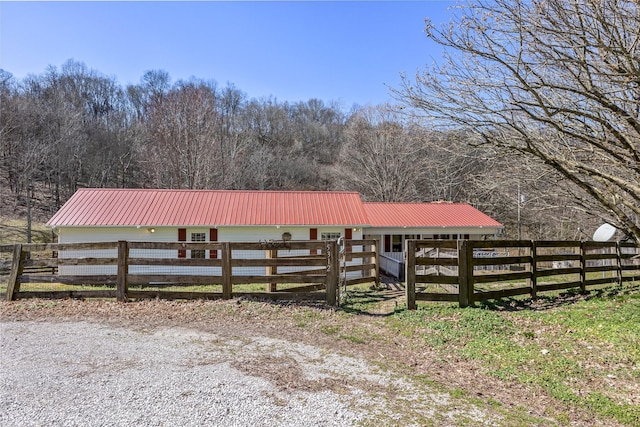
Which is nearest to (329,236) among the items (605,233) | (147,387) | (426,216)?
(426,216)

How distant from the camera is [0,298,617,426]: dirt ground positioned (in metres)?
3.87

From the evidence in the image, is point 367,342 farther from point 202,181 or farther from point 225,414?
point 202,181

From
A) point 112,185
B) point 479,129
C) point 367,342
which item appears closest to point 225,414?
point 367,342

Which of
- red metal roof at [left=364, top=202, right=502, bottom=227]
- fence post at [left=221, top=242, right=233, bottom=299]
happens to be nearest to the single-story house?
red metal roof at [left=364, top=202, right=502, bottom=227]

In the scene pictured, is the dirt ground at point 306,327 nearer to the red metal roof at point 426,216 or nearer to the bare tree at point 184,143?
the red metal roof at point 426,216

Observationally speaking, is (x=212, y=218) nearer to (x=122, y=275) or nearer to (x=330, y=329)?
(x=122, y=275)

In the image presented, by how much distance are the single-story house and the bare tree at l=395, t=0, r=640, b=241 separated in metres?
10.5

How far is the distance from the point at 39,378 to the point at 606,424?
550 cm

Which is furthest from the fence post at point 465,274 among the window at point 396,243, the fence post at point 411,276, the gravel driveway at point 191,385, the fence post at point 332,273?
the window at point 396,243

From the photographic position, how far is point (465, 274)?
7.48m

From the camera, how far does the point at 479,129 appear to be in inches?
243

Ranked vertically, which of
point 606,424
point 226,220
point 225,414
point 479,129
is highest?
point 479,129

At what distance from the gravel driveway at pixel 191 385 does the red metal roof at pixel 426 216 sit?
1461 centimetres

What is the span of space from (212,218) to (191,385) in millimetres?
12621
